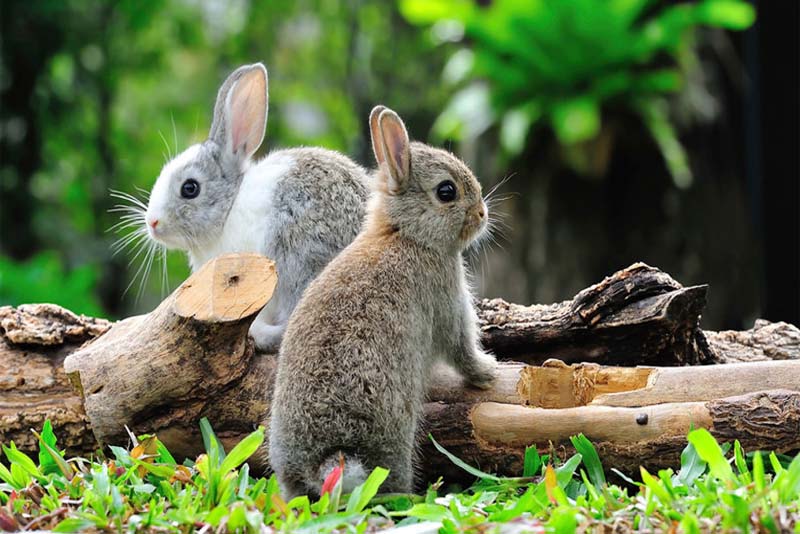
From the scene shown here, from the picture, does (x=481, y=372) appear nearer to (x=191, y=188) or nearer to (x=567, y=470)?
(x=567, y=470)

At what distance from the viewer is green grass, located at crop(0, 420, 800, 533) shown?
3.31 meters

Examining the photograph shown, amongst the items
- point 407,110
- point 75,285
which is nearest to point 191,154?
point 75,285

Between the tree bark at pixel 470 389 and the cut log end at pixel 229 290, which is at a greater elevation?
the cut log end at pixel 229 290

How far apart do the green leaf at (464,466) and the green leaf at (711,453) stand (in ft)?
3.14

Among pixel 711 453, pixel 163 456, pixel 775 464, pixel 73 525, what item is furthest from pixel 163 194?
pixel 775 464

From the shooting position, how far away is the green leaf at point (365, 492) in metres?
3.59

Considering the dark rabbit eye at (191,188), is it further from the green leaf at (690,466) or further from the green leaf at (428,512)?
the green leaf at (690,466)

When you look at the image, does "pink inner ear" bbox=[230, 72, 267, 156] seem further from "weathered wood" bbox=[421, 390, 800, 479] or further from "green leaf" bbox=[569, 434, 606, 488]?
"green leaf" bbox=[569, 434, 606, 488]

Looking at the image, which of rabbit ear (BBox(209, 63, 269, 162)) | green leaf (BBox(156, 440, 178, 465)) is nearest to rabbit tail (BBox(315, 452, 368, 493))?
green leaf (BBox(156, 440, 178, 465))

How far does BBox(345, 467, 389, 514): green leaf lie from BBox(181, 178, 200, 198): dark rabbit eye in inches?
79.1

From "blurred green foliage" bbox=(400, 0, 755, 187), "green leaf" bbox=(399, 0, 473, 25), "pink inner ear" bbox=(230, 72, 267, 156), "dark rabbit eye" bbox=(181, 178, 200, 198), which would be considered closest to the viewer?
"dark rabbit eye" bbox=(181, 178, 200, 198)

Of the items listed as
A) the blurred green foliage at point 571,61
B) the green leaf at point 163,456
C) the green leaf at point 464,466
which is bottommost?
the green leaf at point 464,466

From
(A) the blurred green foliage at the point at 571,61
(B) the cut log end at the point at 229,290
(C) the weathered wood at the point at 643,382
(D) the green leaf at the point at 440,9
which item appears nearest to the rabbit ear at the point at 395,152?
(B) the cut log end at the point at 229,290

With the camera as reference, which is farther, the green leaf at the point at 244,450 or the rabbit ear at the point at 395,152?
the rabbit ear at the point at 395,152
